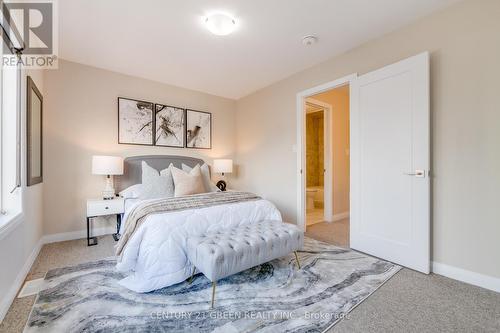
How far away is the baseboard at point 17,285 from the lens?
1584 mm

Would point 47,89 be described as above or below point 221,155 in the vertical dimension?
above

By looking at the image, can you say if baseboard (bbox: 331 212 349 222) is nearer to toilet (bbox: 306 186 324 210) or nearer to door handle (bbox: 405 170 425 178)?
toilet (bbox: 306 186 324 210)

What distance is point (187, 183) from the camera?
2.99 metres

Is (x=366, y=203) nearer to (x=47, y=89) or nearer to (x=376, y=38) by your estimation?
(x=376, y=38)

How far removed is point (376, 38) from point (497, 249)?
2.35 meters

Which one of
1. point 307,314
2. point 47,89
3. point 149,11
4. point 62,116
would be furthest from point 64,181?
point 307,314

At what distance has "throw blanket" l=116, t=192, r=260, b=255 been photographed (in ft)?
6.84

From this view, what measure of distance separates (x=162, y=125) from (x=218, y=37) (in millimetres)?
1896

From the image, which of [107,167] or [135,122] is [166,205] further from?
[135,122]

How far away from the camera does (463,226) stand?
80.8 inches

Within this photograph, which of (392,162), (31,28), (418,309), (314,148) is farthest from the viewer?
(314,148)

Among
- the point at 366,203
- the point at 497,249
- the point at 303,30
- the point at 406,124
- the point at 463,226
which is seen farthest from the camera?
the point at 366,203

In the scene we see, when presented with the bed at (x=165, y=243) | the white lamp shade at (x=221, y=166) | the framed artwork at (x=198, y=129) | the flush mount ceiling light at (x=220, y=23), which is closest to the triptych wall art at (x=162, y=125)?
the framed artwork at (x=198, y=129)

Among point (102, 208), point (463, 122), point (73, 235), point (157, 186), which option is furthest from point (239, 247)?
point (73, 235)
